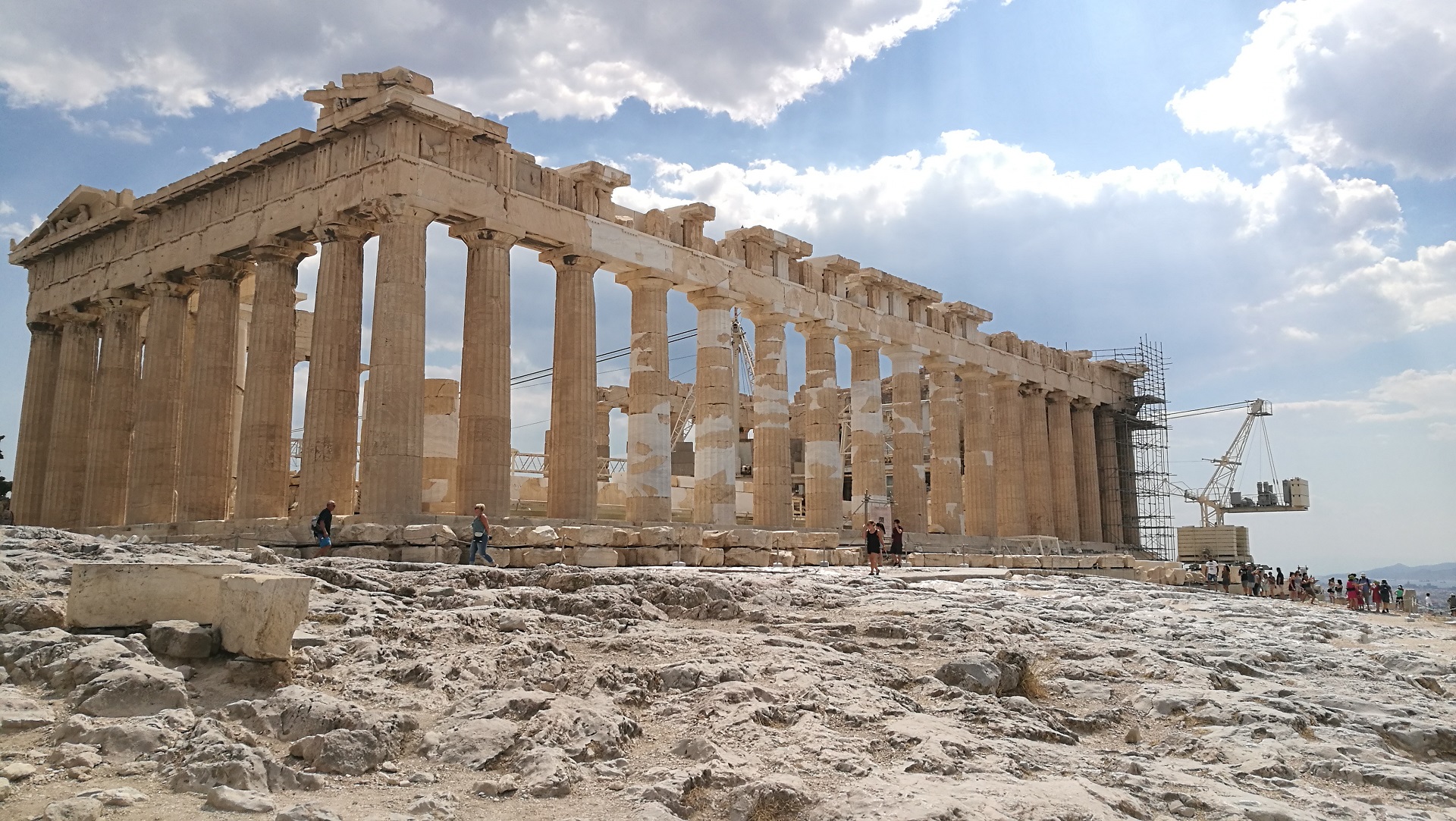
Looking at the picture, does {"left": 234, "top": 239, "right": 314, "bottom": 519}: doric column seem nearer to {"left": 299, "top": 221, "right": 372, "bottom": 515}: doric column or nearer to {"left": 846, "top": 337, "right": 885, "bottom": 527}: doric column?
{"left": 299, "top": 221, "right": 372, "bottom": 515}: doric column

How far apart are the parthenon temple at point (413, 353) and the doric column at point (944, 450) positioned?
0.08 m

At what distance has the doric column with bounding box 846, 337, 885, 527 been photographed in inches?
1259

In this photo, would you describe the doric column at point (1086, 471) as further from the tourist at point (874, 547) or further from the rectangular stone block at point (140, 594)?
the rectangular stone block at point (140, 594)

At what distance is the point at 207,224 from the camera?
2512 centimetres

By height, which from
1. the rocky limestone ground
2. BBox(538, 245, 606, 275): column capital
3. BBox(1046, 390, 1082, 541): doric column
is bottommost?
the rocky limestone ground

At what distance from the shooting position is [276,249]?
2339 cm

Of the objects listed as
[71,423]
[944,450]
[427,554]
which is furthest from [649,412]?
[71,423]

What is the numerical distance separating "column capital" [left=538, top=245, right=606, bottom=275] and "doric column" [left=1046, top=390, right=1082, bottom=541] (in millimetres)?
22253

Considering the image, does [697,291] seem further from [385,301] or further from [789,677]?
[789,677]

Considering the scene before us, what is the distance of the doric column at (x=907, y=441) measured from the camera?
3253 centimetres

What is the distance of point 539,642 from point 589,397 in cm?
1411

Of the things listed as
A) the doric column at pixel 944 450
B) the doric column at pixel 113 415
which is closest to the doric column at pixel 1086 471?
the doric column at pixel 944 450

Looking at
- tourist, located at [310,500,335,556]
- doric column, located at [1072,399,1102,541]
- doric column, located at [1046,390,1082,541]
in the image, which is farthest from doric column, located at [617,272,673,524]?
doric column, located at [1072,399,1102,541]

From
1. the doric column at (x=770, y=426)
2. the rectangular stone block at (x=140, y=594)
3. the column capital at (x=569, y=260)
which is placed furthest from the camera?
the doric column at (x=770, y=426)
